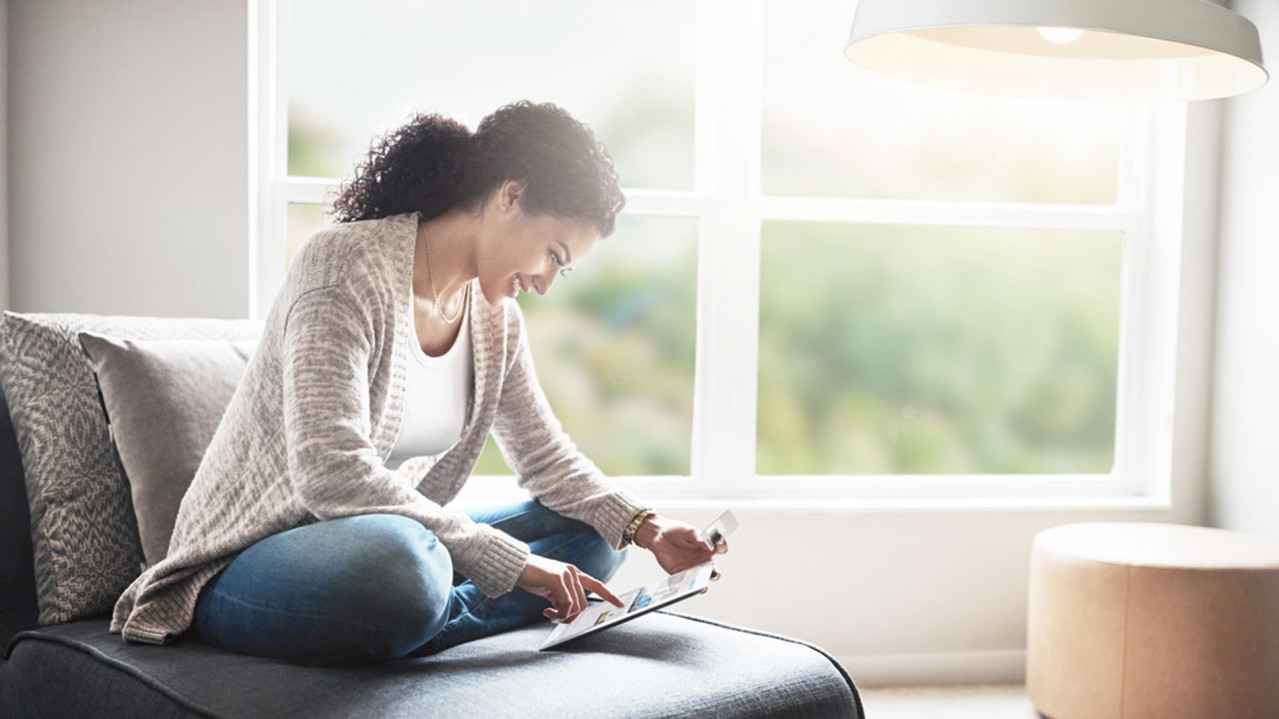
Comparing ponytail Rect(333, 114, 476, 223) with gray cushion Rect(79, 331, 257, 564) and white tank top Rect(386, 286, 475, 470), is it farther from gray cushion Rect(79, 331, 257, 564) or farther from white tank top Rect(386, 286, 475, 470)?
gray cushion Rect(79, 331, 257, 564)

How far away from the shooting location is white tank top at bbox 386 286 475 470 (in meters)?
1.74

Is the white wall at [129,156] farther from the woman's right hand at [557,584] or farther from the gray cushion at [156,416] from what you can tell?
the woman's right hand at [557,584]

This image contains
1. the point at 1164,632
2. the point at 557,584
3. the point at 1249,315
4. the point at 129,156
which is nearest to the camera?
the point at 557,584

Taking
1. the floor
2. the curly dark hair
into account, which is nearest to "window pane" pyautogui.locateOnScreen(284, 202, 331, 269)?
the curly dark hair

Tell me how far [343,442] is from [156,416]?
1.42 ft

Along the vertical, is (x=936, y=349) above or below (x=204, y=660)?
above

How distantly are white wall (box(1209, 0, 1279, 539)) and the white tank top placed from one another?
2.10 meters

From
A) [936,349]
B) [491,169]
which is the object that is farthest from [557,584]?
[936,349]

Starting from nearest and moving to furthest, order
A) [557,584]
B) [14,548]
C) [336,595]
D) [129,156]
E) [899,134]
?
[336,595] → [557,584] → [14,548] → [129,156] → [899,134]

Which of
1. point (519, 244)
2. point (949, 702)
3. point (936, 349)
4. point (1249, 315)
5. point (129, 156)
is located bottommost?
point (949, 702)

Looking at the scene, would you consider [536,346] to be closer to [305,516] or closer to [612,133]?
[612,133]

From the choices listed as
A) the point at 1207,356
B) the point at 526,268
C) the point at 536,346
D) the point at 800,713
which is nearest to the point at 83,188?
the point at 536,346

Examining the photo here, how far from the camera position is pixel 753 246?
2902 millimetres

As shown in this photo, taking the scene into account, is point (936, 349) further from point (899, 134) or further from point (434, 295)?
point (434, 295)
